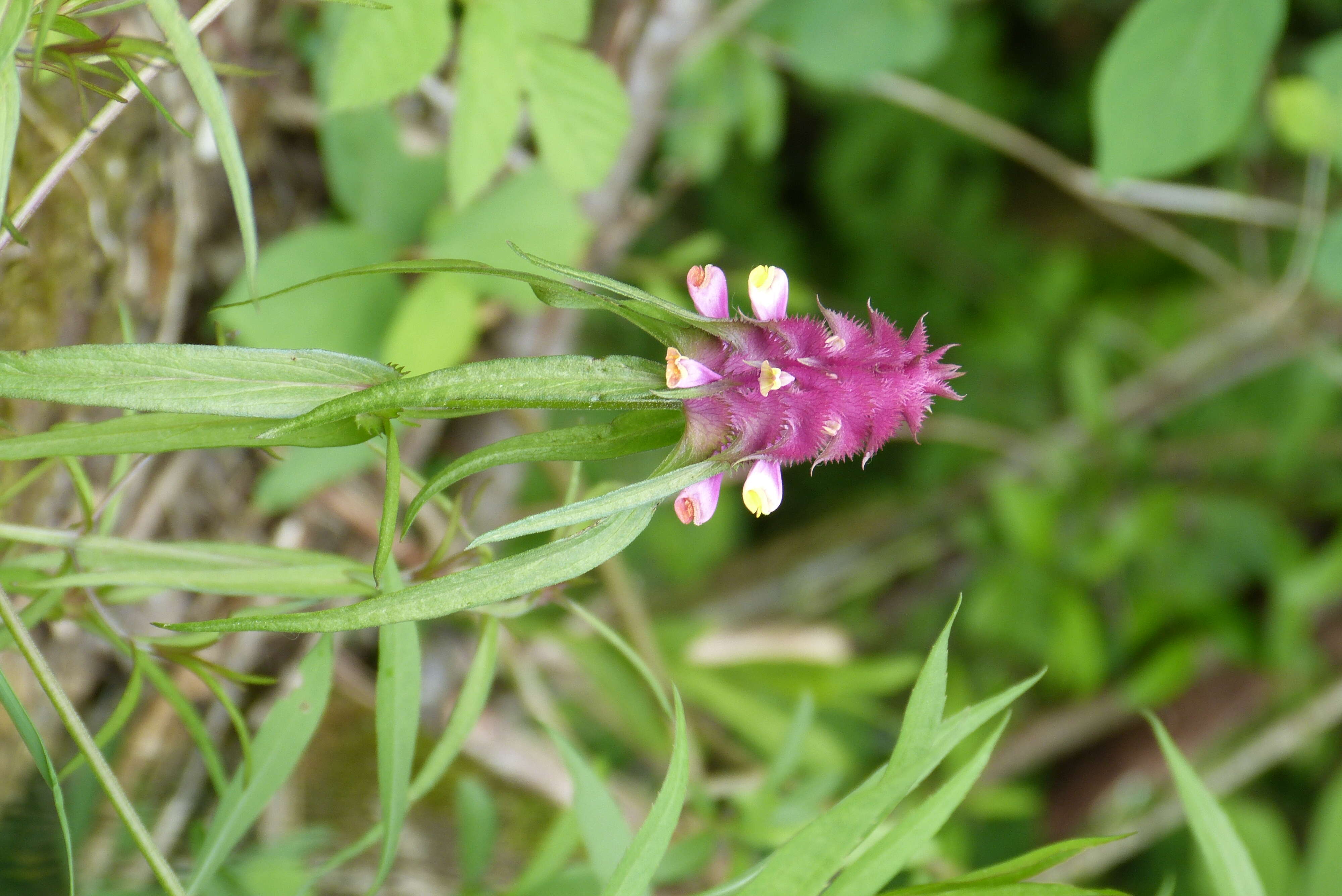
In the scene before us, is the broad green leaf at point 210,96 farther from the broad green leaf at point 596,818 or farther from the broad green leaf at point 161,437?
the broad green leaf at point 596,818

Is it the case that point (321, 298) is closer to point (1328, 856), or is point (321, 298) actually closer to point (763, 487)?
point (763, 487)

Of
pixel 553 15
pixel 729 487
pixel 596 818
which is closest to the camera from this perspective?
pixel 596 818

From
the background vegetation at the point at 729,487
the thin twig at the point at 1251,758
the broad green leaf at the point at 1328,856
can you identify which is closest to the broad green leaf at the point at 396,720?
the background vegetation at the point at 729,487

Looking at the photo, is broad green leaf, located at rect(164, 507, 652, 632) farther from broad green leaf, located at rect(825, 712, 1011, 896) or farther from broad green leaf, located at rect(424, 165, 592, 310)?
broad green leaf, located at rect(424, 165, 592, 310)

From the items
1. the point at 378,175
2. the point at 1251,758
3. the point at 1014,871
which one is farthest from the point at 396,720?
the point at 1251,758

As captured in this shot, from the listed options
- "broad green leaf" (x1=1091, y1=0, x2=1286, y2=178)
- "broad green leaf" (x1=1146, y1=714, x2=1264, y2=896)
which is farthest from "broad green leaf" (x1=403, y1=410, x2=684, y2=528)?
"broad green leaf" (x1=1091, y1=0, x2=1286, y2=178)

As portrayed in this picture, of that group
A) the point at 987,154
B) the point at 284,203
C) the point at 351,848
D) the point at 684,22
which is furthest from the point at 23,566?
the point at 987,154
